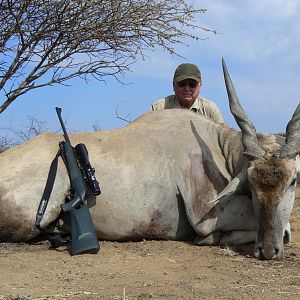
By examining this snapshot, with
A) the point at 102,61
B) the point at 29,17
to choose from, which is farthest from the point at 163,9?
the point at 29,17

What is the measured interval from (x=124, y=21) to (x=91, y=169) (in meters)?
3.02

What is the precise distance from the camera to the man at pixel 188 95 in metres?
7.16

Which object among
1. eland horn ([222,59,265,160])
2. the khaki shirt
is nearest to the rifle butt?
eland horn ([222,59,265,160])

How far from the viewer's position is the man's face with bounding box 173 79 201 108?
7.23 metres

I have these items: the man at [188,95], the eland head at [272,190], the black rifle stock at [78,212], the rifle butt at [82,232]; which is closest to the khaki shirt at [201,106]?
the man at [188,95]

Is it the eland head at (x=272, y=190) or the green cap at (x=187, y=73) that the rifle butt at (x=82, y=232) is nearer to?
the eland head at (x=272, y=190)

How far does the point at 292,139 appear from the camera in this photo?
4891mm

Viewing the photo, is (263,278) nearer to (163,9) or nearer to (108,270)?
(108,270)

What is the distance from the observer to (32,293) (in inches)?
140

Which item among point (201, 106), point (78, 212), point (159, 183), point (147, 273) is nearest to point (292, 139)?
point (159, 183)

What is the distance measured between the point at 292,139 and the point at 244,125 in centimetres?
45

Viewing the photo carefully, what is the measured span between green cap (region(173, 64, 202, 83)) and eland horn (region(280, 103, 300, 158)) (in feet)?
7.40

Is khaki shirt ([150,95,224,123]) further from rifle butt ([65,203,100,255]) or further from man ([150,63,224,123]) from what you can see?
rifle butt ([65,203,100,255])

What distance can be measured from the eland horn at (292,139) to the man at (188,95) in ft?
6.76
